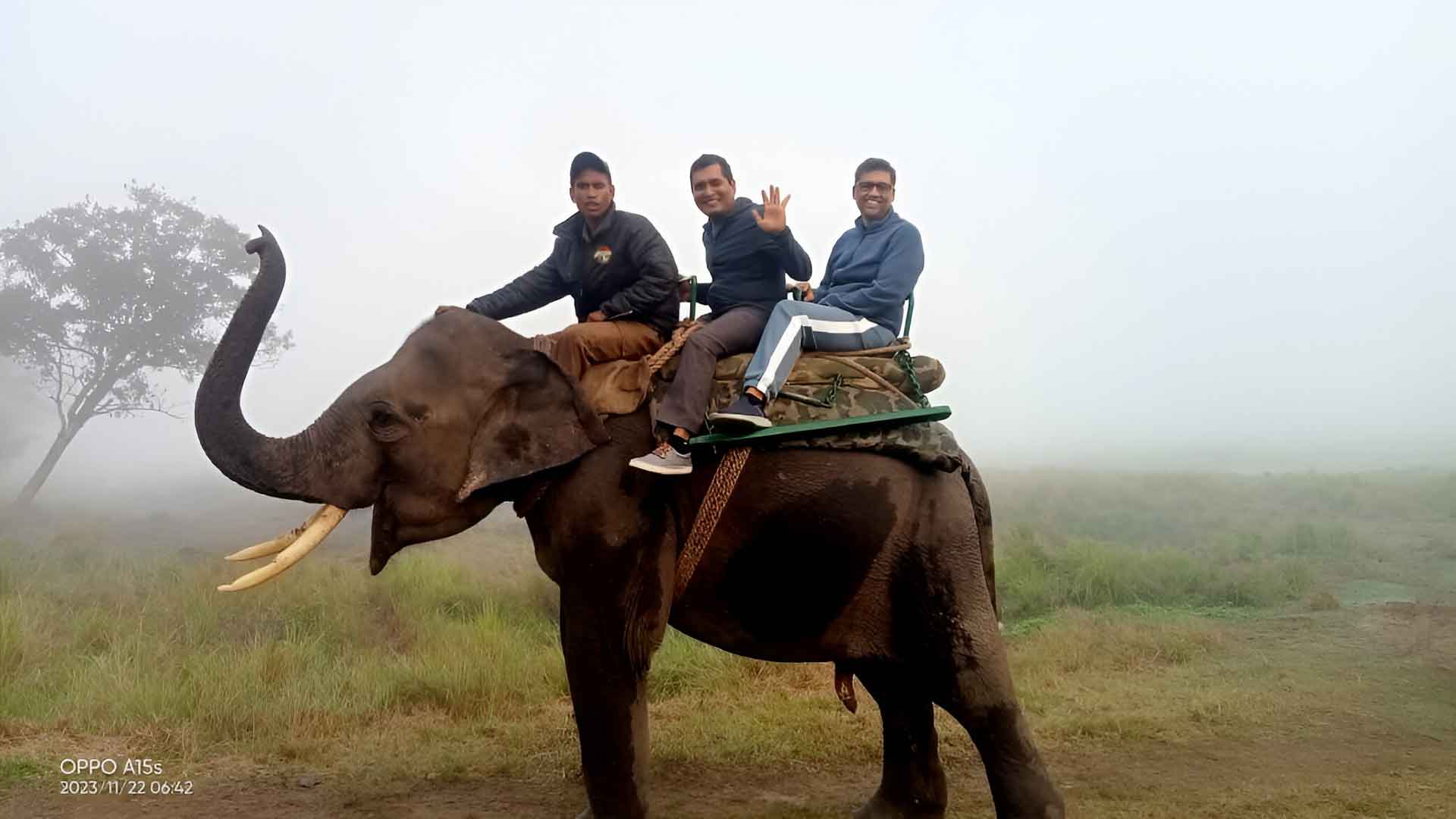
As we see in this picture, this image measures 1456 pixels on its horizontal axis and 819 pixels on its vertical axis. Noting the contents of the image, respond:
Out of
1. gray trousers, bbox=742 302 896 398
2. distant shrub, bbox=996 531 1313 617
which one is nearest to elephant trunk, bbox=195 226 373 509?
gray trousers, bbox=742 302 896 398

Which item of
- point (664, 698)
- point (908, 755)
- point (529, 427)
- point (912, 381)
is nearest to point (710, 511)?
point (529, 427)

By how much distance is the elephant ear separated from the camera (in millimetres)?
3375

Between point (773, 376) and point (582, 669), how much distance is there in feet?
4.29

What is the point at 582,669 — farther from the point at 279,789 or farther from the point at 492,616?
the point at 492,616

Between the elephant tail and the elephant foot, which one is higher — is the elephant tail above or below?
above

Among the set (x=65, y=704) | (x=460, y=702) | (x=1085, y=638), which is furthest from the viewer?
(x=1085, y=638)

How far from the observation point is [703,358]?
3406mm

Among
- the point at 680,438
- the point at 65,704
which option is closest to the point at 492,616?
the point at 65,704

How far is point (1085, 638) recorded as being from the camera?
7.95 meters

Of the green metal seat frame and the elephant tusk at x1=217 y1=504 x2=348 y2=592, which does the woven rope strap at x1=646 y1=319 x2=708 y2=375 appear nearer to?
the green metal seat frame

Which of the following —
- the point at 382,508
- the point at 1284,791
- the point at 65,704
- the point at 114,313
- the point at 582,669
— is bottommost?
the point at 1284,791

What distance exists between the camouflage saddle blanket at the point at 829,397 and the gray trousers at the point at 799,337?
5 cm

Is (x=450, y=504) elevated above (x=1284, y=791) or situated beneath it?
elevated above

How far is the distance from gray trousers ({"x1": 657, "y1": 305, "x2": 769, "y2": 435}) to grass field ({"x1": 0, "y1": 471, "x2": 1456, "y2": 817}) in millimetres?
2331
